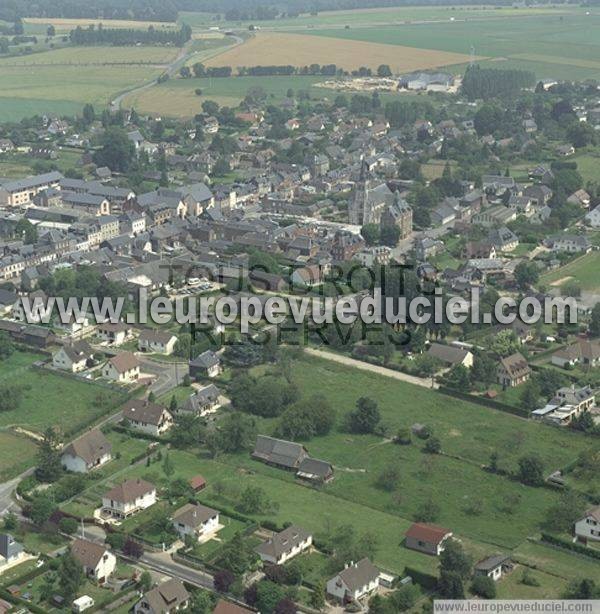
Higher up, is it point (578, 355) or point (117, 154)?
point (117, 154)

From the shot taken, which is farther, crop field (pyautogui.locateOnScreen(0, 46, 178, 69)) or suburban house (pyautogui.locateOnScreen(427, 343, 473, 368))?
crop field (pyautogui.locateOnScreen(0, 46, 178, 69))

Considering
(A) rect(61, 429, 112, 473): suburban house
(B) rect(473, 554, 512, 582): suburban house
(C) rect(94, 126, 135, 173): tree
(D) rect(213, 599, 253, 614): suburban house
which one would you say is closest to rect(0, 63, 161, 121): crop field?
(C) rect(94, 126, 135, 173): tree

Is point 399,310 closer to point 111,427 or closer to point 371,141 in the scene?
point 111,427

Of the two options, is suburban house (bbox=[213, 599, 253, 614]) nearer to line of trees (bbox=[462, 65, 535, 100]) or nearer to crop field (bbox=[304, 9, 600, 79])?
line of trees (bbox=[462, 65, 535, 100])

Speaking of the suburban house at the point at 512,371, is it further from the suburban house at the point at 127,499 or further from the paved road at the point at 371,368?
the suburban house at the point at 127,499

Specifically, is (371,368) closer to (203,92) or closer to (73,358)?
(73,358)

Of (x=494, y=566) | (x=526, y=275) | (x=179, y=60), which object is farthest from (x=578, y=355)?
(x=179, y=60)
